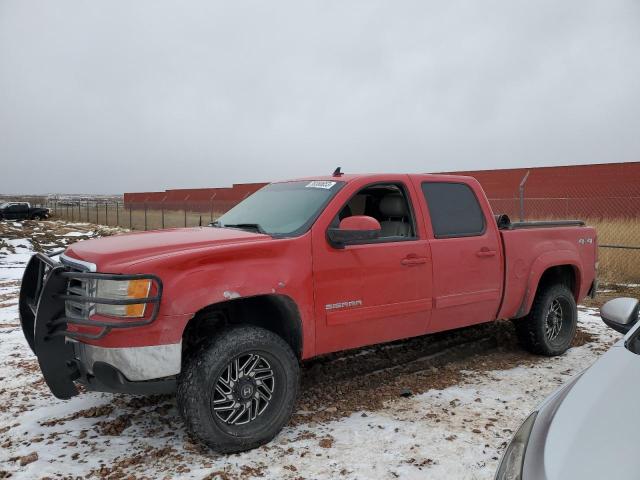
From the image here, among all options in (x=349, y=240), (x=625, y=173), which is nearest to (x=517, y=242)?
(x=349, y=240)

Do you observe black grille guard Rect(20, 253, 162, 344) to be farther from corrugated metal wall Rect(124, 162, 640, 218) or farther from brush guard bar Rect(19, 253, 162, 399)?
corrugated metal wall Rect(124, 162, 640, 218)

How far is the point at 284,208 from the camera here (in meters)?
4.25

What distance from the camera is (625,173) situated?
68.2ft

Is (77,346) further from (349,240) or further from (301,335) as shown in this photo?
(349,240)

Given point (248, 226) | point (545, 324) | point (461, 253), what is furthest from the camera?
point (545, 324)

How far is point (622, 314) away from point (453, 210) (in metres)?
2.17

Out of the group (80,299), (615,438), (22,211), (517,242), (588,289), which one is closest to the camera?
(615,438)

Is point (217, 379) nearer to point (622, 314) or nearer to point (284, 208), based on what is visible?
point (284, 208)

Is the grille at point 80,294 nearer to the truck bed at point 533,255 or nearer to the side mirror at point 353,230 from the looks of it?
the side mirror at point 353,230

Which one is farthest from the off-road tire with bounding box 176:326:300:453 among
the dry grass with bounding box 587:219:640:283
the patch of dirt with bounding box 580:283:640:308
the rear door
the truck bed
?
the dry grass with bounding box 587:219:640:283

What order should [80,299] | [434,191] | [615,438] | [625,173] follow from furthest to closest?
1. [625,173]
2. [434,191]
3. [80,299]
4. [615,438]

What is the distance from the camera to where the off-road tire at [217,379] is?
3.17 meters

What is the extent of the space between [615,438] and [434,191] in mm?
3191

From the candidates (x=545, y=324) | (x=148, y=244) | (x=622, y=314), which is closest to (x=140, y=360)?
(x=148, y=244)
